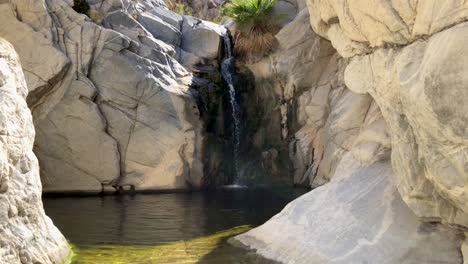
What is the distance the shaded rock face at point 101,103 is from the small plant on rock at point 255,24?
3264 mm

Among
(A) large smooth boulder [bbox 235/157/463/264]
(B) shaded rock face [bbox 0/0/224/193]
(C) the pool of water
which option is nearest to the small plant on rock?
(B) shaded rock face [bbox 0/0/224/193]

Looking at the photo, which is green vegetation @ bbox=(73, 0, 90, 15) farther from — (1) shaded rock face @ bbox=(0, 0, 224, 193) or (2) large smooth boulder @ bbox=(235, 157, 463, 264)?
(2) large smooth boulder @ bbox=(235, 157, 463, 264)

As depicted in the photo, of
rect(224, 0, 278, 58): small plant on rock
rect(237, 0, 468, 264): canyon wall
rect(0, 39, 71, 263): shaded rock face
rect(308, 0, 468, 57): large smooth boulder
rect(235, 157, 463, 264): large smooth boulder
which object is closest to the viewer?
rect(237, 0, 468, 264): canyon wall

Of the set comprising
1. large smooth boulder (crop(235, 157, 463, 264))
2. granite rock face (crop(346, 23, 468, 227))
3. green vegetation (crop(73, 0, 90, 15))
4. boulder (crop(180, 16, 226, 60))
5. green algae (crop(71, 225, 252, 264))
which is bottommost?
green algae (crop(71, 225, 252, 264))

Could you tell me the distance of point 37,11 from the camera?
17078mm

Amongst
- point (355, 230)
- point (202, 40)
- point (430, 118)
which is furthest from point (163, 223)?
point (202, 40)

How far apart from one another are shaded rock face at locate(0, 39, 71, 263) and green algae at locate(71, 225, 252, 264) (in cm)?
58

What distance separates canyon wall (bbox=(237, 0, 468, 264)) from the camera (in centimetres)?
497

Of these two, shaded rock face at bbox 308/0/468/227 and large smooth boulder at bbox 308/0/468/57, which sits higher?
large smooth boulder at bbox 308/0/468/57

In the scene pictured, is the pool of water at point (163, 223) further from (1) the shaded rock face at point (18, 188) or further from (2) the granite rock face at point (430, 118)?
(2) the granite rock face at point (430, 118)

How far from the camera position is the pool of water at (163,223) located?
8.24 m

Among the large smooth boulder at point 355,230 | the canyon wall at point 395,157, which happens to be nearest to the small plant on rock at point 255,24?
the canyon wall at point 395,157

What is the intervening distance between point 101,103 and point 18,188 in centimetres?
1127

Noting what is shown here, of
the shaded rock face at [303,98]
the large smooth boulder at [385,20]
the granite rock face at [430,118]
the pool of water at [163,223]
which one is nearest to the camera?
the granite rock face at [430,118]
